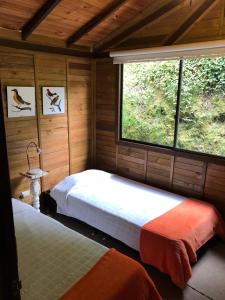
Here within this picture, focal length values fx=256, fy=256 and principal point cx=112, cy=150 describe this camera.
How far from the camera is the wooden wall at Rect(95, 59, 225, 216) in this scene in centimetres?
308

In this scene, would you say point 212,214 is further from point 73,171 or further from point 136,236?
point 73,171

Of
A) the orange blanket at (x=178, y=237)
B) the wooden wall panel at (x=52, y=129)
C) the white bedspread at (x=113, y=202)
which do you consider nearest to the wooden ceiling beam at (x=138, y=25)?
the wooden wall panel at (x=52, y=129)

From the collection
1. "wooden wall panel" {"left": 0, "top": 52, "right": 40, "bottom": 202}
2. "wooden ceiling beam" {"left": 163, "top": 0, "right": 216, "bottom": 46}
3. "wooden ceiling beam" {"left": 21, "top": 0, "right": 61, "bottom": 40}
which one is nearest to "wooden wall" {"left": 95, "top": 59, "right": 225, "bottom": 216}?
"wooden ceiling beam" {"left": 163, "top": 0, "right": 216, "bottom": 46}

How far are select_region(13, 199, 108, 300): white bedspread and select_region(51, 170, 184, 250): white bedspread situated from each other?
700 millimetres

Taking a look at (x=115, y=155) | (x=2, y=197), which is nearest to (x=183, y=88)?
(x=115, y=155)

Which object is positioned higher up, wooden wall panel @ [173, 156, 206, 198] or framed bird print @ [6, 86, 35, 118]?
framed bird print @ [6, 86, 35, 118]

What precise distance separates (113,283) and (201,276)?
1192 millimetres

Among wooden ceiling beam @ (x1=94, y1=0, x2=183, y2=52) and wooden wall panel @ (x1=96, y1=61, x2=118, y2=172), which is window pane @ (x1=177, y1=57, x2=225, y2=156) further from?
wooden wall panel @ (x1=96, y1=61, x2=118, y2=172)

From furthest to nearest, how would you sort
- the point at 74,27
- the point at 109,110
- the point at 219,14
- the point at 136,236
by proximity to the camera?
1. the point at 109,110
2. the point at 74,27
3. the point at 219,14
4. the point at 136,236

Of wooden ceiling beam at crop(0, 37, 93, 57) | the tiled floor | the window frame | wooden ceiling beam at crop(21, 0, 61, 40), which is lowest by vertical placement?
the tiled floor

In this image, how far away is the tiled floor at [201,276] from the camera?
7.18ft

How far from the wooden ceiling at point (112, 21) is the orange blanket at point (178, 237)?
1968 mm

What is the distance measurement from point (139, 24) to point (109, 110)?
127 centimetres

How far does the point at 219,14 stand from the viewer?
2756mm
